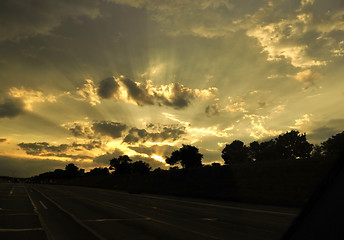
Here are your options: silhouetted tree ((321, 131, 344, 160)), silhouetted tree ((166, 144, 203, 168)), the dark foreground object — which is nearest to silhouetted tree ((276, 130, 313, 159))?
silhouetted tree ((321, 131, 344, 160))

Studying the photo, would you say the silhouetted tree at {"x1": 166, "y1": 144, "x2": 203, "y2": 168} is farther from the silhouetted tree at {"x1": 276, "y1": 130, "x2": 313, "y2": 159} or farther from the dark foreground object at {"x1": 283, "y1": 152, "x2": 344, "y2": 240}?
the dark foreground object at {"x1": 283, "y1": 152, "x2": 344, "y2": 240}

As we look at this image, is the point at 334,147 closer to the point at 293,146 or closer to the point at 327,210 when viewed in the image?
the point at 293,146

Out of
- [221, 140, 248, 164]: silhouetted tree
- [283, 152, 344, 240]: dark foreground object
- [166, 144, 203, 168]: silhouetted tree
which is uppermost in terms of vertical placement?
→ [221, 140, 248, 164]: silhouetted tree

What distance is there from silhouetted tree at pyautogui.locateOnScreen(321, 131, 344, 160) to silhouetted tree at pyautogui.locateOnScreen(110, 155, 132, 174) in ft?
273

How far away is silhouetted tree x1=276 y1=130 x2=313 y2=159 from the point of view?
9062 centimetres

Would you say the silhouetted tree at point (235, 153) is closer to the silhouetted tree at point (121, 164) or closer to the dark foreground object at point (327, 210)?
the silhouetted tree at point (121, 164)

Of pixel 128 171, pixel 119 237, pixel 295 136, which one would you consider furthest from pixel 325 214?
pixel 128 171

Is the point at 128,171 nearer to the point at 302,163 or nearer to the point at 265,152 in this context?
the point at 265,152

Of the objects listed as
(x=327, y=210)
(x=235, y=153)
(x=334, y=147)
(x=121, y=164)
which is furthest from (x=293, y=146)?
(x=327, y=210)

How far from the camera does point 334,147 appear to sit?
66.8m

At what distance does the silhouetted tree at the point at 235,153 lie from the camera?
407 ft

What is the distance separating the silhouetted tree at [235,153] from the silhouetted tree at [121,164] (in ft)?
147

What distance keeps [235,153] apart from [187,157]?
45.7 meters

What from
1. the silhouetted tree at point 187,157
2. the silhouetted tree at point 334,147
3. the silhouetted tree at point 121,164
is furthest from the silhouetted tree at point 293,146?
the silhouetted tree at point 121,164
